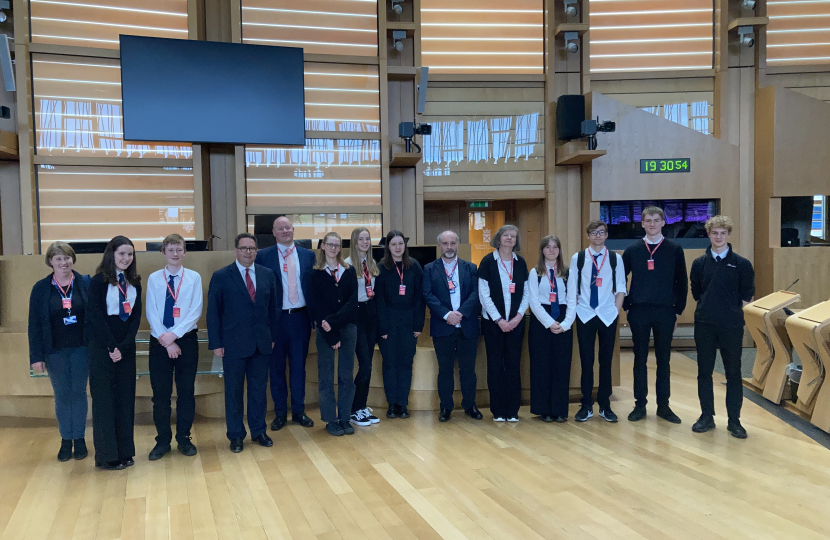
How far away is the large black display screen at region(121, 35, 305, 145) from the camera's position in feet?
23.4

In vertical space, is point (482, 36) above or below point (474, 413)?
above

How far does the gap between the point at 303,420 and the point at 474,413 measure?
4.45ft

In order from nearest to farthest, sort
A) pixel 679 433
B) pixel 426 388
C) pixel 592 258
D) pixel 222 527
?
pixel 222 527 < pixel 679 433 < pixel 592 258 < pixel 426 388

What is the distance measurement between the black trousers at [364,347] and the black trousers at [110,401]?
1.58 m

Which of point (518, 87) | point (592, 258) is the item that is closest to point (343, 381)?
point (592, 258)

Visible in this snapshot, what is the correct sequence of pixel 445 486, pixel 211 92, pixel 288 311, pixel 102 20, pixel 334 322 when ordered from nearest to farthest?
pixel 445 486
pixel 334 322
pixel 288 311
pixel 102 20
pixel 211 92

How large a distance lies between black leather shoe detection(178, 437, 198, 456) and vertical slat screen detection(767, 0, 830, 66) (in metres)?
9.21

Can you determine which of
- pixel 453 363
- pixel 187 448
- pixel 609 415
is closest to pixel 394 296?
pixel 453 363

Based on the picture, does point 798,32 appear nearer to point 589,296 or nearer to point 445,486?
point 589,296

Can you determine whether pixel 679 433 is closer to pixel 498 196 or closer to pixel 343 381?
pixel 343 381

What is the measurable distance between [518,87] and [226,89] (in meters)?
4.13

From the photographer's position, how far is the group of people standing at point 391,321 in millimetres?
3912

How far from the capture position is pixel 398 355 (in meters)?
4.73

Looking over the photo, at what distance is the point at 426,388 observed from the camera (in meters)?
4.98
